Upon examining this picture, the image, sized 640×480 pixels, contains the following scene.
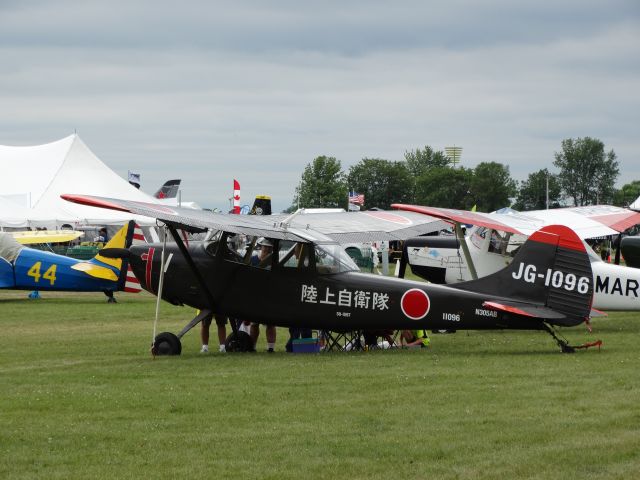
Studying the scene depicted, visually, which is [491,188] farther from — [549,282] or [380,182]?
[549,282]

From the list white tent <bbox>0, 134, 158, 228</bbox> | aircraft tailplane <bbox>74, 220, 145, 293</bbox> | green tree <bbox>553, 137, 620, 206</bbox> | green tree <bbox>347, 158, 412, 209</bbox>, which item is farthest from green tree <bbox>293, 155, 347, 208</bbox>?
aircraft tailplane <bbox>74, 220, 145, 293</bbox>

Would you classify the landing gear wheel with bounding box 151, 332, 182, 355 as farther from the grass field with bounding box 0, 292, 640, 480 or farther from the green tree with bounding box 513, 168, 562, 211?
the green tree with bounding box 513, 168, 562, 211

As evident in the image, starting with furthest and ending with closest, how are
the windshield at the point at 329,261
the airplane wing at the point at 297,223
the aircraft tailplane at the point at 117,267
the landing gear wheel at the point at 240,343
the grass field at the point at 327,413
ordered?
the aircraft tailplane at the point at 117,267 < the landing gear wheel at the point at 240,343 < the windshield at the point at 329,261 < the airplane wing at the point at 297,223 < the grass field at the point at 327,413

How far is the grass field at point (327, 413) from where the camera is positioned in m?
6.60

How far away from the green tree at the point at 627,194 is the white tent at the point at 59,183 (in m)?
83.4

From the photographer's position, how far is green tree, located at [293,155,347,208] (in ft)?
352

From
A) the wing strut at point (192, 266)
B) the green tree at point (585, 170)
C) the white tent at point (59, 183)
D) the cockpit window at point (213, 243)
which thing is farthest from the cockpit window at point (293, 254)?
the green tree at point (585, 170)

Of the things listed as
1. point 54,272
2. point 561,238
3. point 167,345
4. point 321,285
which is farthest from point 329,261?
point 54,272

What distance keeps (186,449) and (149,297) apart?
1938cm

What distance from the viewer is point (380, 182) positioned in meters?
118

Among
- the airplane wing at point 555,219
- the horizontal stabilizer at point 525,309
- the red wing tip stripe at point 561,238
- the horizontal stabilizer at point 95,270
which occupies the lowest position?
the horizontal stabilizer at point 95,270

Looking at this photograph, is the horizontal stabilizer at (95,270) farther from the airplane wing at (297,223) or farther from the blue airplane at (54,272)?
the airplane wing at (297,223)

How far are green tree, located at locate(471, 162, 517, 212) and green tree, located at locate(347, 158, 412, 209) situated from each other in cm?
876

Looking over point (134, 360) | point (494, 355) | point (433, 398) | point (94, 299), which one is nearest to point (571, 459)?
point (433, 398)
